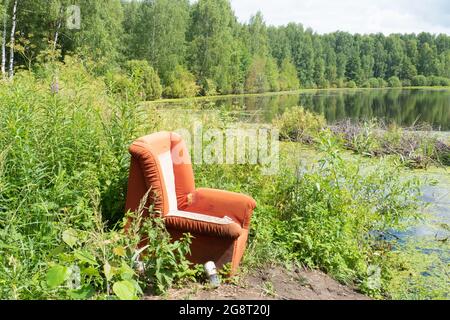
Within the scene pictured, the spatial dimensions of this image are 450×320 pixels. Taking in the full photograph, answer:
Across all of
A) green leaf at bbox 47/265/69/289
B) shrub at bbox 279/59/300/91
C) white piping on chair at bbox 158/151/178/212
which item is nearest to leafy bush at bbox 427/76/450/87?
shrub at bbox 279/59/300/91

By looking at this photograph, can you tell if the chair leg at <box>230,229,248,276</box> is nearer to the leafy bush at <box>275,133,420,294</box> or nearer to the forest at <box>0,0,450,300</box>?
the forest at <box>0,0,450,300</box>

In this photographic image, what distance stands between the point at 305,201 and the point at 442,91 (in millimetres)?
31096

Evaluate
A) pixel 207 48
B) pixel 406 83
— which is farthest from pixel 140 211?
pixel 406 83

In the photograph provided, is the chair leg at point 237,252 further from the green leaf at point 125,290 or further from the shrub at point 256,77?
the shrub at point 256,77

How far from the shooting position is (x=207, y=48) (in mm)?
17719

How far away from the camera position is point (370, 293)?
303 centimetres

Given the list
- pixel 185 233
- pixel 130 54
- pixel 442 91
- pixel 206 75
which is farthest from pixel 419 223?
pixel 442 91

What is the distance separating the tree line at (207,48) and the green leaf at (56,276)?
6.14ft

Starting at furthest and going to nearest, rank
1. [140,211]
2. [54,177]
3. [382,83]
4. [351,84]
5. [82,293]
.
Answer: [351,84] < [382,83] < [54,177] < [140,211] < [82,293]

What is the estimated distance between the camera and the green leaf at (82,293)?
1.74m

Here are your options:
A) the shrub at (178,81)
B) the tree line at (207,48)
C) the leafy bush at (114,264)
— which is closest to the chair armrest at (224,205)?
the leafy bush at (114,264)

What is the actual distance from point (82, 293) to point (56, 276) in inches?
6.1

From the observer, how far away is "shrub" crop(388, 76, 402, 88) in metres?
32.3

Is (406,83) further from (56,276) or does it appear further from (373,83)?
(56,276)
